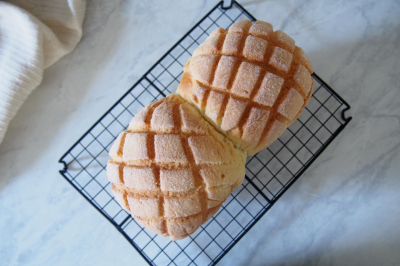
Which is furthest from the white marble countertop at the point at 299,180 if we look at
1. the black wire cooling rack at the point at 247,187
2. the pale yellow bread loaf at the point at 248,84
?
the pale yellow bread loaf at the point at 248,84

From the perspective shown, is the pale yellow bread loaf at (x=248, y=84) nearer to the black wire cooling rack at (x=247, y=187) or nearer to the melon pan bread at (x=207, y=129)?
the melon pan bread at (x=207, y=129)

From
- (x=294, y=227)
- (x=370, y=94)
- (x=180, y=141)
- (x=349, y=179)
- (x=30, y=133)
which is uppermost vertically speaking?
(x=370, y=94)

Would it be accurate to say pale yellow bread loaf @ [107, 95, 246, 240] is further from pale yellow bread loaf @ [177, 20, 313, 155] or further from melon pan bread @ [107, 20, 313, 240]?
pale yellow bread loaf @ [177, 20, 313, 155]

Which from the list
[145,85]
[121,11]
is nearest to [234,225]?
[145,85]

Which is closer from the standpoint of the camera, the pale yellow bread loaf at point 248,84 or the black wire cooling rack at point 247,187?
the pale yellow bread loaf at point 248,84

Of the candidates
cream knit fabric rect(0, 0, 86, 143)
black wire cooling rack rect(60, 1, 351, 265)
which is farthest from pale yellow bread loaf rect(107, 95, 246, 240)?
cream knit fabric rect(0, 0, 86, 143)

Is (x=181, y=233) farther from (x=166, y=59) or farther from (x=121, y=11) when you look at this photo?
(x=121, y=11)

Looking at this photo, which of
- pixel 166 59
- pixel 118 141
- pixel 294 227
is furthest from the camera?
pixel 166 59
